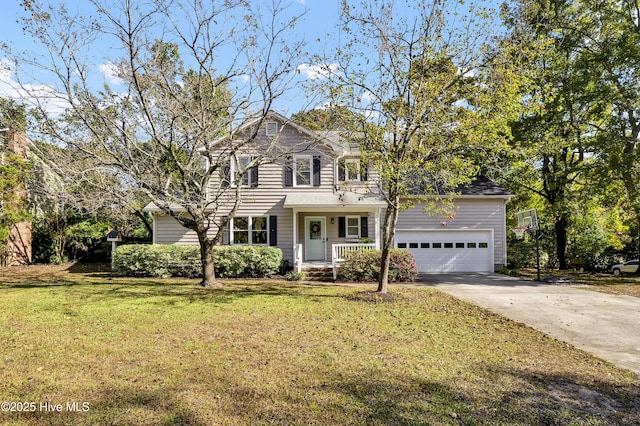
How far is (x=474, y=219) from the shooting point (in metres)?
18.1

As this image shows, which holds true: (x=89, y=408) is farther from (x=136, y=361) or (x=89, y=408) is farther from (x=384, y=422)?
(x=384, y=422)

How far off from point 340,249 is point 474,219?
6.98 metres

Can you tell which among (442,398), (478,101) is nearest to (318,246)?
(478,101)

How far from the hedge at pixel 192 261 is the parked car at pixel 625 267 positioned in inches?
721

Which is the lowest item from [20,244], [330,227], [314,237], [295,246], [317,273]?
[317,273]

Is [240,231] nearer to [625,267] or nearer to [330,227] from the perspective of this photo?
[330,227]

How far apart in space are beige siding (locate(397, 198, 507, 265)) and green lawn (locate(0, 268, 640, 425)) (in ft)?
31.3

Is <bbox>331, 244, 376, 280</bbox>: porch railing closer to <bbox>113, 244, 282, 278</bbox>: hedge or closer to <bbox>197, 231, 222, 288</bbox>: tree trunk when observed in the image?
<bbox>113, 244, 282, 278</bbox>: hedge

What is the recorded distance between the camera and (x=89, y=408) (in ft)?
12.0

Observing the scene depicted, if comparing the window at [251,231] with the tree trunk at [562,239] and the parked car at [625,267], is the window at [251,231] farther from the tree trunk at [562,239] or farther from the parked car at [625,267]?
the parked car at [625,267]

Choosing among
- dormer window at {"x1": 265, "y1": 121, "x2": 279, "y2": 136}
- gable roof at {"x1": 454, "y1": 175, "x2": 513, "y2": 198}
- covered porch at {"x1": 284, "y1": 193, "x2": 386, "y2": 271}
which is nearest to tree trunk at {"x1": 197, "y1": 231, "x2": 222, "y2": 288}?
covered porch at {"x1": 284, "y1": 193, "x2": 386, "y2": 271}

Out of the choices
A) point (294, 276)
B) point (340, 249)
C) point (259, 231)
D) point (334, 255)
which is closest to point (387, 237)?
point (334, 255)

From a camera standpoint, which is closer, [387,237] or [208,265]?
[387,237]

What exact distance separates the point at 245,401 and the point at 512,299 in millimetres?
8763
